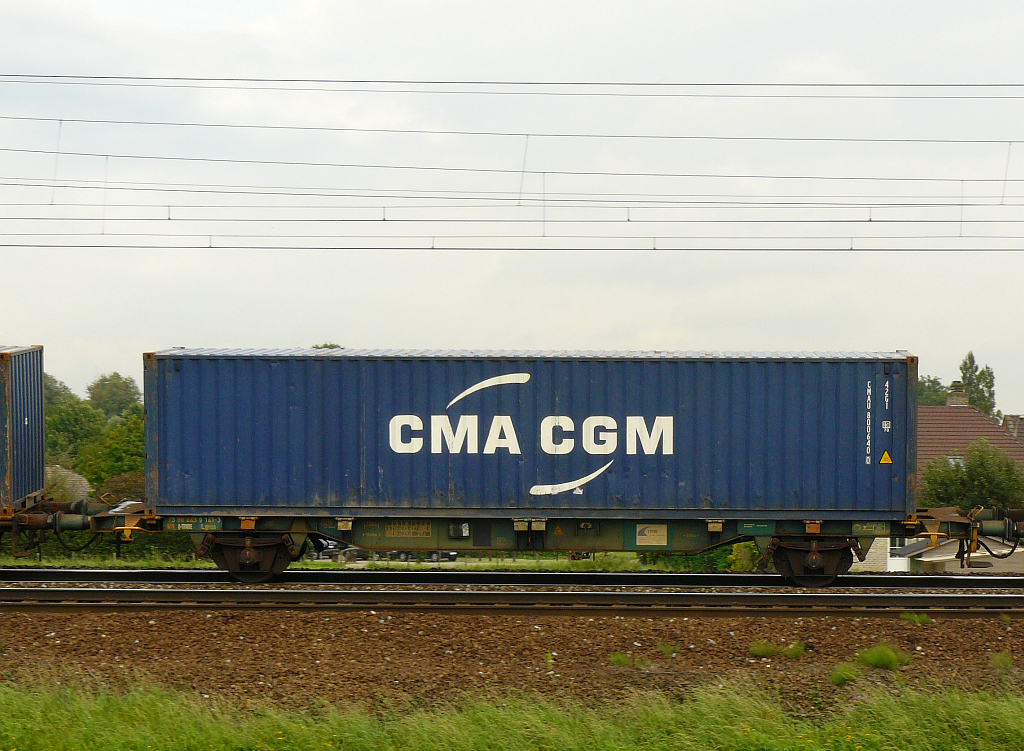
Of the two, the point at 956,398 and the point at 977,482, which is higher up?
the point at 956,398

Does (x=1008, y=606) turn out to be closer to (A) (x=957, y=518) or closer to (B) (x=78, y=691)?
(A) (x=957, y=518)

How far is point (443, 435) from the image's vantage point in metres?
13.3

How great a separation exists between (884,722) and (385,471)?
25.4 ft

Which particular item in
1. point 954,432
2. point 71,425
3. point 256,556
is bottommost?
point 71,425

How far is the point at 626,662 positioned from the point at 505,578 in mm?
4189

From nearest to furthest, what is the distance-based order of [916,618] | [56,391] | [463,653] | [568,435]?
[463,653] < [916,618] < [568,435] < [56,391]

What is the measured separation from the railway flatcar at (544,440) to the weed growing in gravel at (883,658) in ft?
10.7

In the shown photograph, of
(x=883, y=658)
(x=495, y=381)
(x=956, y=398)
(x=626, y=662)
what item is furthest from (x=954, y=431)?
(x=626, y=662)

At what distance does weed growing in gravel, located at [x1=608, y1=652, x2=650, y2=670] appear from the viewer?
9922 mm

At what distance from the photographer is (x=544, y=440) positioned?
1329 cm

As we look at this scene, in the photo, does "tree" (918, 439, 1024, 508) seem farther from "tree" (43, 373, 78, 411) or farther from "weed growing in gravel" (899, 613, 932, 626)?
"tree" (43, 373, 78, 411)

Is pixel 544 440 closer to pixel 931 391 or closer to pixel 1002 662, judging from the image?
pixel 1002 662

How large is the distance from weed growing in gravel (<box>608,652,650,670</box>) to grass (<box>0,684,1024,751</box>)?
51.5 inches

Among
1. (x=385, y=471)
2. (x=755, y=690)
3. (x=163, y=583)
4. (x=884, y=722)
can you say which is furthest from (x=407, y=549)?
(x=884, y=722)
